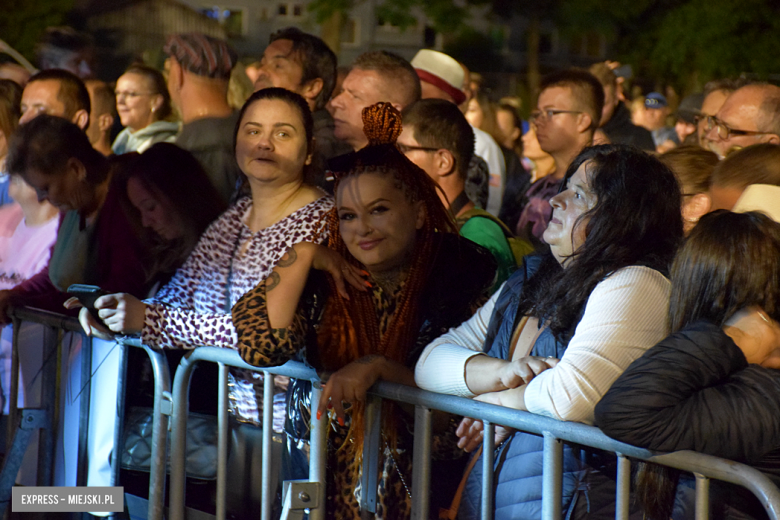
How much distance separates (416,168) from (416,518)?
3.91ft

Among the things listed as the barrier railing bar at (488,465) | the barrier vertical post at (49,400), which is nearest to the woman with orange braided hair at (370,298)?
the barrier railing bar at (488,465)

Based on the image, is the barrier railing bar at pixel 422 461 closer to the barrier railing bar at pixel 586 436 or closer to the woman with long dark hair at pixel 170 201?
the barrier railing bar at pixel 586 436

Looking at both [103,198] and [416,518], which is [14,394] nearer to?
[103,198]

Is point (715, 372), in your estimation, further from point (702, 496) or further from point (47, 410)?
point (47, 410)

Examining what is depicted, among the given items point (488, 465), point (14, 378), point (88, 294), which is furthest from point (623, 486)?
point (14, 378)

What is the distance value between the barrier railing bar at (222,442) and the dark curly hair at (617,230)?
1.21m

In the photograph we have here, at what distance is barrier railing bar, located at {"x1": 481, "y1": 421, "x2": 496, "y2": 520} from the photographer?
2379 mm

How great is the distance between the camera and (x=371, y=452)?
2.73m

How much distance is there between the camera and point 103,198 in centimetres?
425

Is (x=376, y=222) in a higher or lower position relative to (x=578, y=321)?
higher

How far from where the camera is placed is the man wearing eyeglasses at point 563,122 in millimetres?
5230

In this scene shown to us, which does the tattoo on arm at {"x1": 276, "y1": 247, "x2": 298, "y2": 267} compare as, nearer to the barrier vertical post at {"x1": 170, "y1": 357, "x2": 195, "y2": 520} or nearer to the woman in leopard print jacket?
the woman in leopard print jacket

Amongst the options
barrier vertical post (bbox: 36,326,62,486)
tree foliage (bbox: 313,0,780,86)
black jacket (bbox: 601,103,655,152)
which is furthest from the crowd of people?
tree foliage (bbox: 313,0,780,86)

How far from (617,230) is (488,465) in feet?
2.42
